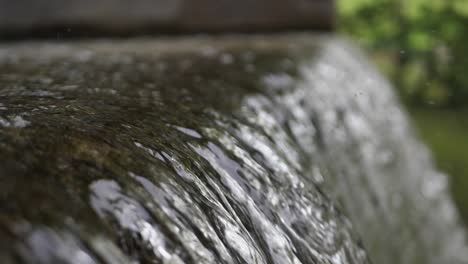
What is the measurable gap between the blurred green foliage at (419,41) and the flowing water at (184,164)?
8.41 m

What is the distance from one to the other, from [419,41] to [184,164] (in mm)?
10899

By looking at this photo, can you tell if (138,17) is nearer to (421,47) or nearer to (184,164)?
(184,164)

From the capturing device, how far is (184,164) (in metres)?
1.39

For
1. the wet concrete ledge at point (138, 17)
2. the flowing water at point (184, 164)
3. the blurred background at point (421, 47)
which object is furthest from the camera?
the blurred background at point (421, 47)

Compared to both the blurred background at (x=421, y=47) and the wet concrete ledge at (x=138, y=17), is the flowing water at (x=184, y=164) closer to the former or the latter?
the wet concrete ledge at (x=138, y=17)

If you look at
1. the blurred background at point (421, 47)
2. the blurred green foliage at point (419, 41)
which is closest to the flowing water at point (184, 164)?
the blurred background at point (421, 47)

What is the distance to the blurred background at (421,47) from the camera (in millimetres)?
11516

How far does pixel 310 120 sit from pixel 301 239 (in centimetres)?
133

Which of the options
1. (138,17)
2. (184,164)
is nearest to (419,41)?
(138,17)

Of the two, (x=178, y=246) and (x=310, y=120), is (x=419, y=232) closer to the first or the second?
(x=310, y=120)

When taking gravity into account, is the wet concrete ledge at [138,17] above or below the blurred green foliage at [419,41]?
above

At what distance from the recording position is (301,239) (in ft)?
5.26

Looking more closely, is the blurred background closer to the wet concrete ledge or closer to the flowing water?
the wet concrete ledge

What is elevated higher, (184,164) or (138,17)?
(184,164)
